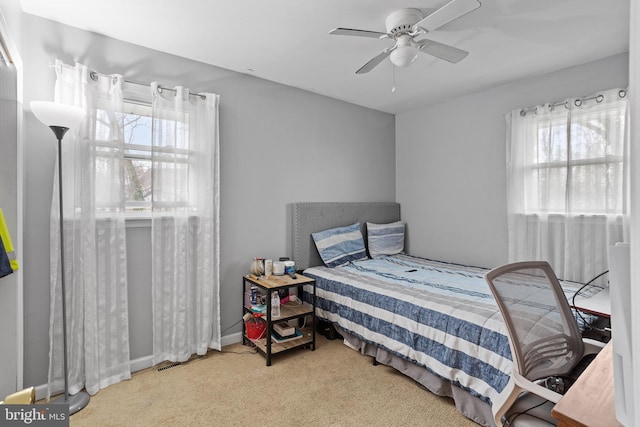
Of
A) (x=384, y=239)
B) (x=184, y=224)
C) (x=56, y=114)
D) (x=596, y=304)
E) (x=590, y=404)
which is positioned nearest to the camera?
(x=590, y=404)

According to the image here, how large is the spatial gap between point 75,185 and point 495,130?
381cm

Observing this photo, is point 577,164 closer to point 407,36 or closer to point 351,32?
point 407,36

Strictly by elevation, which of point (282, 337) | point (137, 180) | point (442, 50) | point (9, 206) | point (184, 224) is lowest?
point (282, 337)

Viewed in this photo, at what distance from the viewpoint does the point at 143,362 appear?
103 inches

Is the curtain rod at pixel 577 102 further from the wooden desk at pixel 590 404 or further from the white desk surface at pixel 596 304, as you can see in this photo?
the wooden desk at pixel 590 404

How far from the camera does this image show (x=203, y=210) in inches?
110

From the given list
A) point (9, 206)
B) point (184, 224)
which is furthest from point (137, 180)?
point (9, 206)

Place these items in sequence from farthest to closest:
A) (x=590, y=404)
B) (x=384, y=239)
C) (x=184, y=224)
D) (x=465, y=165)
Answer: (x=384, y=239), (x=465, y=165), (x=184, y=224), (x=590, y=404)

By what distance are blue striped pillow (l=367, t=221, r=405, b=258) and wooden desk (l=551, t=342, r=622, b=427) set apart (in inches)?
111

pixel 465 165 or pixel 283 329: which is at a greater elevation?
pixel 465 165

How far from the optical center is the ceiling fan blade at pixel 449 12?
1.66 m

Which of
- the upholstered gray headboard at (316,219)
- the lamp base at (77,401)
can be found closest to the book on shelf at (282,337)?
the upholstered gray headboard at (316,219)

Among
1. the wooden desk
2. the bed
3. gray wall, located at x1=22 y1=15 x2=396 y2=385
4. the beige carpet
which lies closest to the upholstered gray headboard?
the bed

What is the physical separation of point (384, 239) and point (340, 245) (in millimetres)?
700
